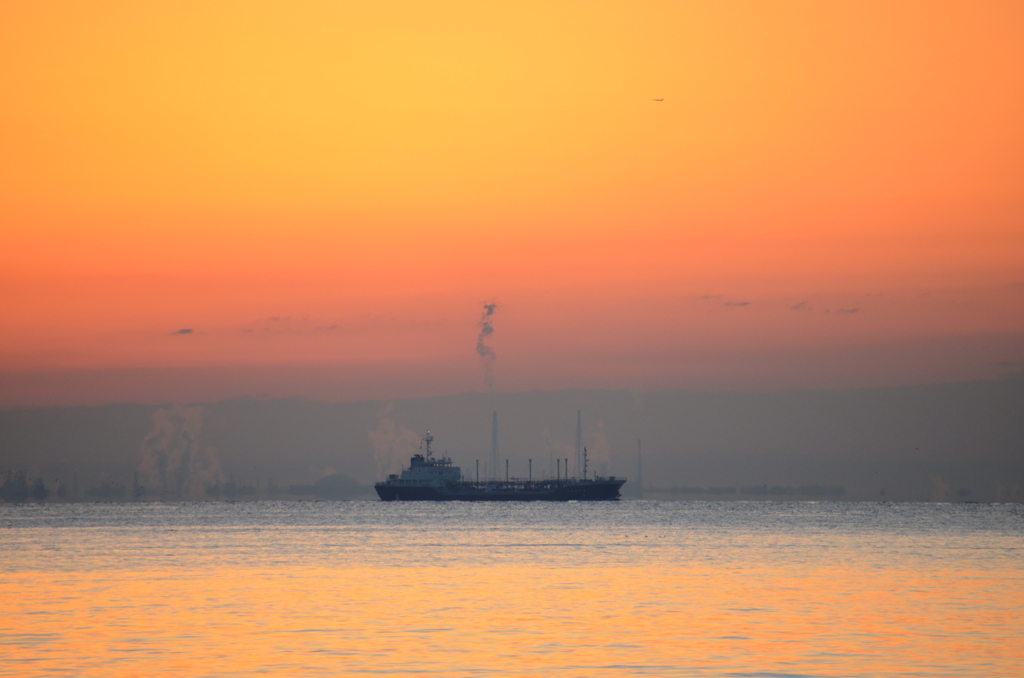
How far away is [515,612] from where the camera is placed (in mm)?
39906

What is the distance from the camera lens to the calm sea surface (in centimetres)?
2934

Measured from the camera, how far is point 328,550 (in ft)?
260

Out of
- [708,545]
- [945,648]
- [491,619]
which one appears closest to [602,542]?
[708,545]

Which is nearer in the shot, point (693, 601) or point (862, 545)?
point (693, 601)

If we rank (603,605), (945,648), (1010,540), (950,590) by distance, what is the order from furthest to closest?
(1010,540), (950,590), (603,605), (945,648)

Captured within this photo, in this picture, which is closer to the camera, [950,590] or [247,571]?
[950,590]

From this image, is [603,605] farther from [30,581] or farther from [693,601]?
[30,581]

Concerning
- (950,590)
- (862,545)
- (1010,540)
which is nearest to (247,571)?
(950,590)

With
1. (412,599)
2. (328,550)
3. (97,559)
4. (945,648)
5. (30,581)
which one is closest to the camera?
(945,648)

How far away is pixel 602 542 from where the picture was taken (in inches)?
3497

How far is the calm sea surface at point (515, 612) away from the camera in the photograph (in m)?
29.3

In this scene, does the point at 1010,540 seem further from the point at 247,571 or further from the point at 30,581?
the point at 30,581

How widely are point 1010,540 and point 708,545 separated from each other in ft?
89.0

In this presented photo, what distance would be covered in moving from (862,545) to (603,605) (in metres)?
48.3
